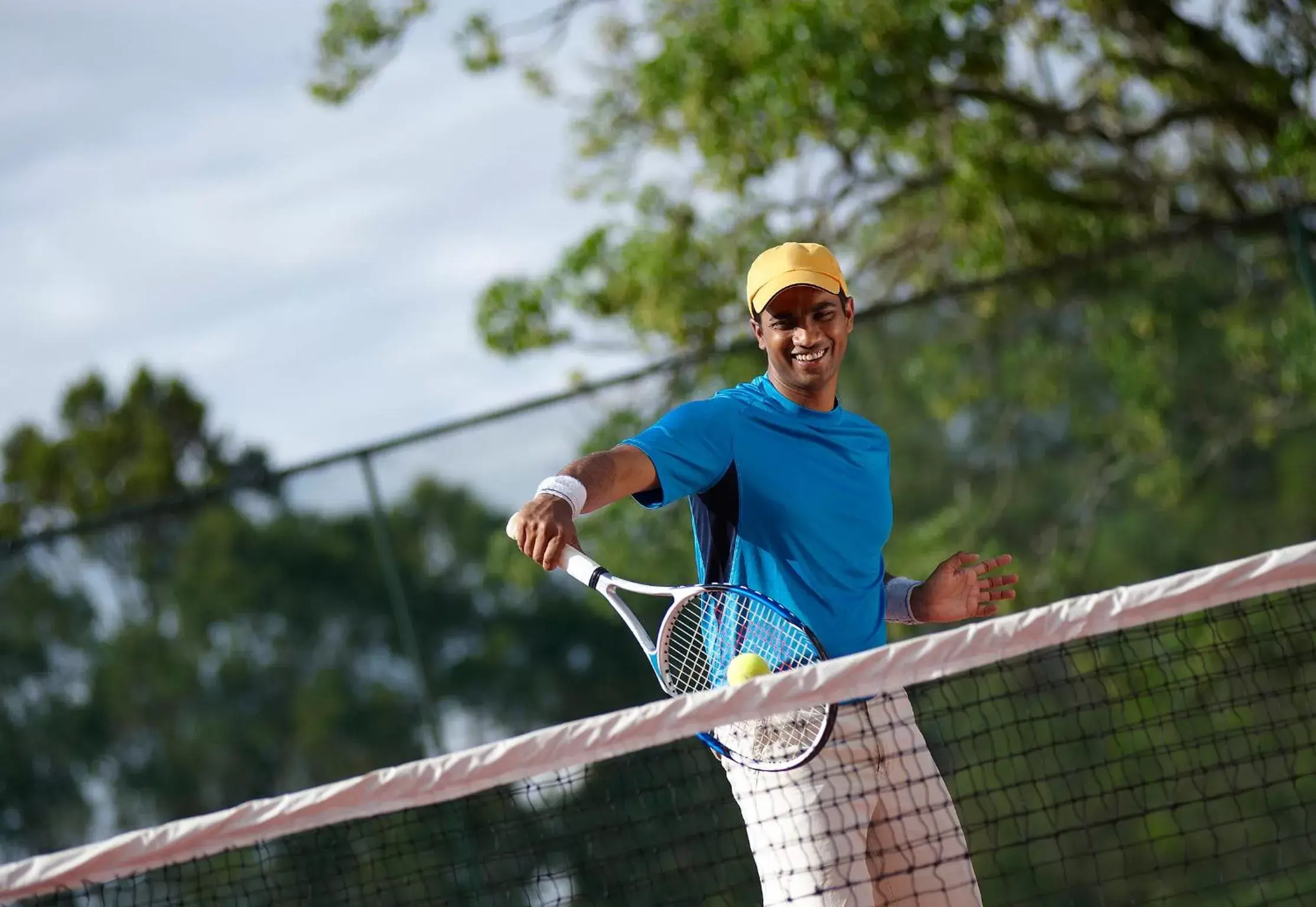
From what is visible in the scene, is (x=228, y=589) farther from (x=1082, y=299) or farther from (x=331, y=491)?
(x=1082, y=299)

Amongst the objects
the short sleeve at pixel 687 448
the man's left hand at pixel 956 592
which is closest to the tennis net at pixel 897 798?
the man's left hand at pixel 956 592

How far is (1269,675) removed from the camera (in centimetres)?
714

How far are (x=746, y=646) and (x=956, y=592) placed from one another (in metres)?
0.56

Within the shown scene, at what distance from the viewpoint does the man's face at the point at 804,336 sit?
2.97 meters

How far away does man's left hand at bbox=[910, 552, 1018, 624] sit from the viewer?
3.30m

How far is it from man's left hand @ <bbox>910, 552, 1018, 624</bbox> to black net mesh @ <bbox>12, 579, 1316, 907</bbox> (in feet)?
0.48

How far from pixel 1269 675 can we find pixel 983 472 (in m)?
1.58

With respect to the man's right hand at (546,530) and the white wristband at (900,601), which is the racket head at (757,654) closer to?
the man's right hand at (546,530)

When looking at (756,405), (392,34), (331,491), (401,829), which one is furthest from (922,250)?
(756,405)

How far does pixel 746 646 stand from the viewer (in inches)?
118

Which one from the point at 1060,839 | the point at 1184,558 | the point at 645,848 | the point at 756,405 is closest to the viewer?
the point at 756,405

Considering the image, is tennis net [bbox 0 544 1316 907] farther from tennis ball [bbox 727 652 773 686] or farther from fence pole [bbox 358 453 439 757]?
fence pole [bbox 358 453 439 757]

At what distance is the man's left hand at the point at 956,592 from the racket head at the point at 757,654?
0.46 metres

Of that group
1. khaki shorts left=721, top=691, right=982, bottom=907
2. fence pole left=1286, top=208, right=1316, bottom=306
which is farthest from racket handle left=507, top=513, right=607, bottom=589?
fence pole left=1286, top=208, right=1316, bottom=306
